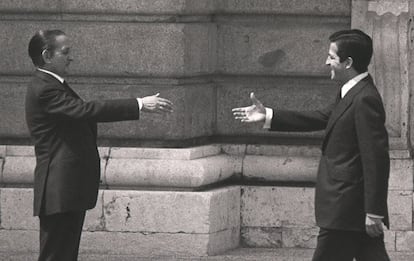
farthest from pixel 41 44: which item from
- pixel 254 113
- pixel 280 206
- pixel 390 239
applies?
pixel 390 239

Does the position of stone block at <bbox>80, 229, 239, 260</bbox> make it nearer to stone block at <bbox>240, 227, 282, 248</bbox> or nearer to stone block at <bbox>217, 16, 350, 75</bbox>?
stone block at <bbox>240, 227, 282, 248</bbox>

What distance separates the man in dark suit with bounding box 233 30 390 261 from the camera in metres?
6.89

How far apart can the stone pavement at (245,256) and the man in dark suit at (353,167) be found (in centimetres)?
255

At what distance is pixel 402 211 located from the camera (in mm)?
9977

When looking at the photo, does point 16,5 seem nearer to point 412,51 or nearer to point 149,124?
point 149,124

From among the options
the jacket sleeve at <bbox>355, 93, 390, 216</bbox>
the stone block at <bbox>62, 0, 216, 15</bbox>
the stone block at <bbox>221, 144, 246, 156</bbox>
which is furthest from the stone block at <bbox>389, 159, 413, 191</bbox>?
the jacket sleeve at <bbox>355, 93, 390, 216</bbox>

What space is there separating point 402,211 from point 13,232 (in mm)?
2683

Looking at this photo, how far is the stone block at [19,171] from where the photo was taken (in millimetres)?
9812

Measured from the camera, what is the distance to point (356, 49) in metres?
7.12

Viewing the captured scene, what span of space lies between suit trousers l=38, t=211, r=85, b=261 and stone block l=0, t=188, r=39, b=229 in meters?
1.97

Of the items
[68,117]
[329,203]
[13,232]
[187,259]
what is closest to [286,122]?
[329,203]

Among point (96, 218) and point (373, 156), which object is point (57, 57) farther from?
point (96, 218)

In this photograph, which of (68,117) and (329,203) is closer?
(329,203)

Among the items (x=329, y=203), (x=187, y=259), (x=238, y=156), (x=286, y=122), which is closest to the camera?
(x=329, y=203)
